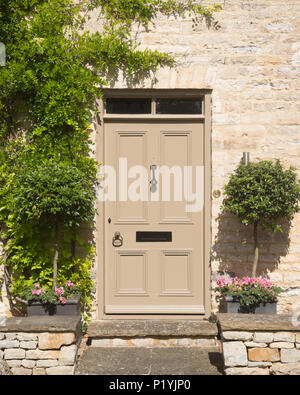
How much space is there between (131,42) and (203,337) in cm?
355

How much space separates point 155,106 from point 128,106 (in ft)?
1.09

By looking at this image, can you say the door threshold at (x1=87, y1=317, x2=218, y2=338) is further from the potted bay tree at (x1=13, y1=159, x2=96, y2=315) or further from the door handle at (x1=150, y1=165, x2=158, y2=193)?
the door handle at (x1=150, y1=165, x2=158, y2=193)

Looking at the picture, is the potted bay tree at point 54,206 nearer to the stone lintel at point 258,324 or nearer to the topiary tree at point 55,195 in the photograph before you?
the topiary tree at point 55,195

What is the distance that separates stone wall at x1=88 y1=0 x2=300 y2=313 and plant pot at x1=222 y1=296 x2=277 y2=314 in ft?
1.57

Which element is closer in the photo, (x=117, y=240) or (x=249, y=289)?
(x=249, y=289)

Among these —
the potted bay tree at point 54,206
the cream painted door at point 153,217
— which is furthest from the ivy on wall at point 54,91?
the cream painted door at point 153,217

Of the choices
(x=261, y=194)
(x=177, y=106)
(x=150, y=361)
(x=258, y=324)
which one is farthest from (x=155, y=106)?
(x=150, y=361)

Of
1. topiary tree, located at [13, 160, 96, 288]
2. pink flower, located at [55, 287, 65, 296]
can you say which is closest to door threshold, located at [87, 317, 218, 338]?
pink flower, located at [55, 287, 65, 296]

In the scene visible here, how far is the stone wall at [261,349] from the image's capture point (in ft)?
13.8

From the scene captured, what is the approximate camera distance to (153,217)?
5.59 meters

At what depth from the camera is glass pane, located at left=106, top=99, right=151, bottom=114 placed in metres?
5.60

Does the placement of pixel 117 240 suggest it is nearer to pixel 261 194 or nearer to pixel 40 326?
pixel 40 326

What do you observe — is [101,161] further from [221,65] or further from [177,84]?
[221,65]

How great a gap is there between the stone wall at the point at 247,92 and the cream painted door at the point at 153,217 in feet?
0.94
